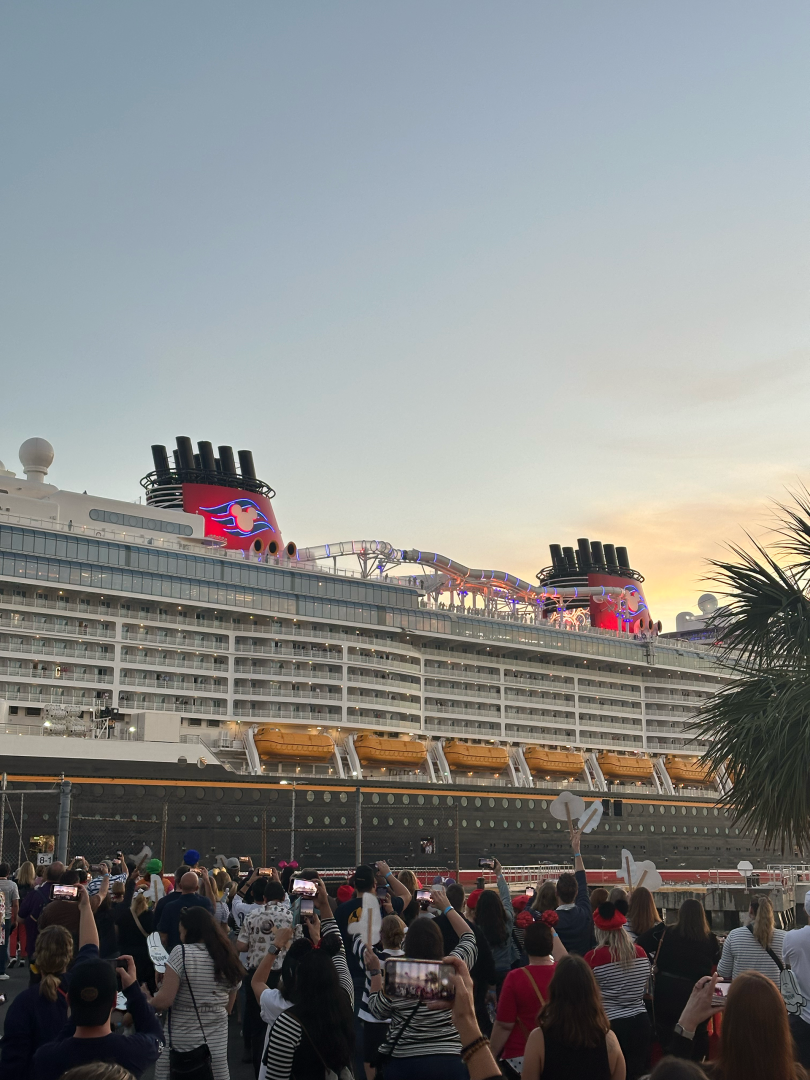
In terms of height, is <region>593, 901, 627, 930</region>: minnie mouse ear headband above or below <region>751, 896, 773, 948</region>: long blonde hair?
above

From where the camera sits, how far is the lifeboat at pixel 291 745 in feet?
147

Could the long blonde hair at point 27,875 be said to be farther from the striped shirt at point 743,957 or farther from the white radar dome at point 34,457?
the white radar dome at point 34,457

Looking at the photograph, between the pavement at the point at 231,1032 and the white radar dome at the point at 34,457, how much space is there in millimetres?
29732

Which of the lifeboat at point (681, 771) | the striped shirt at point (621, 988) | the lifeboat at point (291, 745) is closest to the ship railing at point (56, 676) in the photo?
the lifeboat at point (291, 745)

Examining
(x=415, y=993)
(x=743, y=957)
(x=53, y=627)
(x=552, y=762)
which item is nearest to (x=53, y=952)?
(x=415, y=993)

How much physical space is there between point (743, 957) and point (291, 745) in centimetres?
3840

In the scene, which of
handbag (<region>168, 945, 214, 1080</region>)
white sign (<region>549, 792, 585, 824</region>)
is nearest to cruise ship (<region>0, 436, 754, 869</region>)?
white sign (<region>549, 792, 585, 824</region>)

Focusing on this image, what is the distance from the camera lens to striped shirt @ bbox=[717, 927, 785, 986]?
7.81m

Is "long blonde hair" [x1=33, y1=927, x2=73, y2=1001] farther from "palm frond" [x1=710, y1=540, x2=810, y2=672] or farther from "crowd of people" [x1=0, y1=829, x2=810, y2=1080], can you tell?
"palm frond" [x1=710, y1=540, x2=810, y2=672]

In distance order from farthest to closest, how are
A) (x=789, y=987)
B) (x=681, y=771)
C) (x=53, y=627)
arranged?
(x=681, y=771), (x=53, y=627), (x=789, y=987)

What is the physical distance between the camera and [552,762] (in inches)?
2235

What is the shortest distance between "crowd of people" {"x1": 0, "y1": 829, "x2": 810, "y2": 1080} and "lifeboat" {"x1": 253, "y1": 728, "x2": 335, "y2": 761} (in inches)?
1373

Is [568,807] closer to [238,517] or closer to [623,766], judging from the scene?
[238,517]

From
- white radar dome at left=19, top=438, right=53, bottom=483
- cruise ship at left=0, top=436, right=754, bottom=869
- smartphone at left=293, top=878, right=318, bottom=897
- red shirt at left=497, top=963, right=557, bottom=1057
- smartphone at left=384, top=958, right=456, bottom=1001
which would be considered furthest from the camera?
white radar dome at left=19, top=438, right=53, bottom=483
